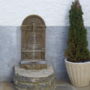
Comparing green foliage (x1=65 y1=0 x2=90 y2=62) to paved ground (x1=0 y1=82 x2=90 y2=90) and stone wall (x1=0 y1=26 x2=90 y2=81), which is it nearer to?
stone wall (x1=0 y1=26 x2=90 y2=81)

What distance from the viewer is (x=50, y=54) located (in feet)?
19.2

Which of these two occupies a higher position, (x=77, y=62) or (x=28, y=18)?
(x=28, y=18)

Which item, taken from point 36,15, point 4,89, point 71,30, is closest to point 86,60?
point 71,30

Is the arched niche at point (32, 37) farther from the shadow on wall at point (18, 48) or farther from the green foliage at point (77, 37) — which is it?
the green foliage at point (77, 37)

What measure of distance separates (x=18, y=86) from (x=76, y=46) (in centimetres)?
137

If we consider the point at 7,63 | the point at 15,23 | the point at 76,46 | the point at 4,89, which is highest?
the point at 15,23

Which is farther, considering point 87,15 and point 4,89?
point 87,15

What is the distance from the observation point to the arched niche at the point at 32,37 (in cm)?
567

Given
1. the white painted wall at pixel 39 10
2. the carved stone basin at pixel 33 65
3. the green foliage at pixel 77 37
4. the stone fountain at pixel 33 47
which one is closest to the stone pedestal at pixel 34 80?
the stone fountain at pixel 33 47

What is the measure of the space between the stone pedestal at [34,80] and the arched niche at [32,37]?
505 millimetres

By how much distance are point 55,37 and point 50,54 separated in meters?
0.37

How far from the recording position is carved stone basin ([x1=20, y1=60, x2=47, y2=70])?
5.60 meters

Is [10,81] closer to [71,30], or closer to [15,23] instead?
[15,23]

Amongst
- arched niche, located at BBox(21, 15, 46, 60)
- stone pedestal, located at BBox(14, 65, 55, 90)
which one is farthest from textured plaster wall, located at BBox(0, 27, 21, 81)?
stone pedestal, located at BBox(14, 65, 55, 90)
